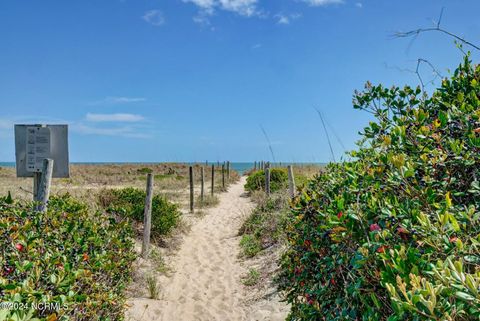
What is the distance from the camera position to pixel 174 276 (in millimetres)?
6500

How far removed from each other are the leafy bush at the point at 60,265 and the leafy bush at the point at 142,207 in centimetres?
442

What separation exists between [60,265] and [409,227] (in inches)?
84.7

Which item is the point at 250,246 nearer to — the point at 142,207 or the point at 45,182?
the point at 142,207

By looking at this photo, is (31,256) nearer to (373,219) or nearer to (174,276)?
(373,219)

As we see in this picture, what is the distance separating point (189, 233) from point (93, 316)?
7.11 m

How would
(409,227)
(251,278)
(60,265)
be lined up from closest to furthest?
(409,227)
(60,265)
(251,278)

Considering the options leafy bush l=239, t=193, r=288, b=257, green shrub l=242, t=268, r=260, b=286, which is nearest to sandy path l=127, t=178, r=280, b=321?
green shrub l=242, t=268, r=260, b=286

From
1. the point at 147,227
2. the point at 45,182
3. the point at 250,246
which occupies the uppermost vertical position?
the point at 45,182

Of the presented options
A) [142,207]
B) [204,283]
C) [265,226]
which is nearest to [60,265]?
[204,283]

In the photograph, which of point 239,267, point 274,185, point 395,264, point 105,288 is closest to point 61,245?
point 105,288

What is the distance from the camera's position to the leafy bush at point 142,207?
8.27 m

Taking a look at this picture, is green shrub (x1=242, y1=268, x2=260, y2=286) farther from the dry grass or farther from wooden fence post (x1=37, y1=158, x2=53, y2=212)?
the dry grass

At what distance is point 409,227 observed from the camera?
146 cm

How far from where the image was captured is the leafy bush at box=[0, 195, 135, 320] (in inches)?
71.3
